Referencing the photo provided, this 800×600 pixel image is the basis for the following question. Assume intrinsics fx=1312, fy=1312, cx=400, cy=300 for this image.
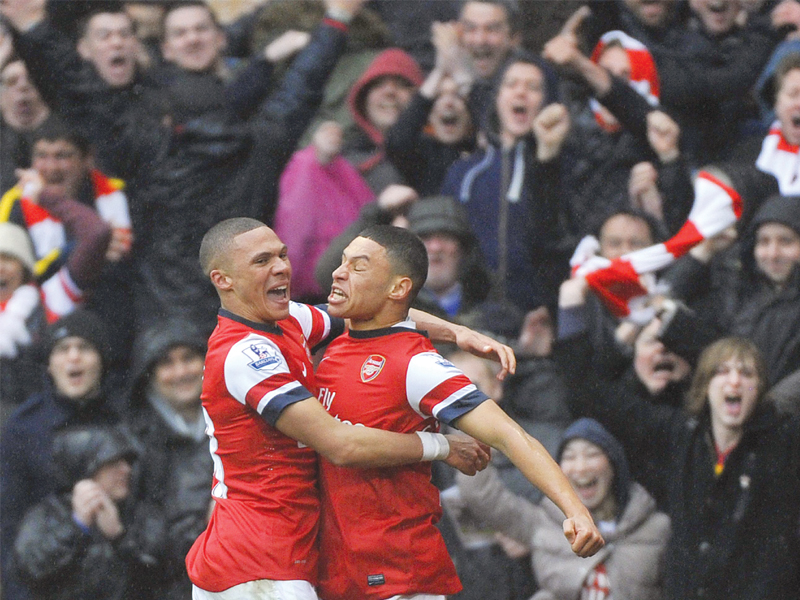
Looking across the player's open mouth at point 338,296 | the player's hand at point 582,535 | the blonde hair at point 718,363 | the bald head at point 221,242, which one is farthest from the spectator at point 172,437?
the player's hand at point 582,535

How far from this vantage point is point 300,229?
6.54 m

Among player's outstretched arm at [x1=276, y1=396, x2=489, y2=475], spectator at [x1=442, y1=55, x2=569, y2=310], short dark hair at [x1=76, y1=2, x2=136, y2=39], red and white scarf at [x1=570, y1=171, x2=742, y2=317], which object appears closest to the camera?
player's outstretched arm at [x1=276, y1=396, x2=489, y2=475]

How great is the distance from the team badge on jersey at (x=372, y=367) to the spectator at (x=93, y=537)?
248 centimetres

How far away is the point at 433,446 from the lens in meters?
4.03

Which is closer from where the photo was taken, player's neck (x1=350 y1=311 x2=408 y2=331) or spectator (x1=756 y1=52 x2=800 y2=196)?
player's neck (x1=350 y1=311 x2=408 y2=331)

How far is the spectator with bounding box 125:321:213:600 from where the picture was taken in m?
6.16

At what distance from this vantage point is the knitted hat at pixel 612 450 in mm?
5926

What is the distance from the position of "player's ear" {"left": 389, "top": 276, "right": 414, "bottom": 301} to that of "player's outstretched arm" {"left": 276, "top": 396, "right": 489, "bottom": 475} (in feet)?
1.47

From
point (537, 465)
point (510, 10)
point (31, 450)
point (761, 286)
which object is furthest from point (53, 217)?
point (537, 465)

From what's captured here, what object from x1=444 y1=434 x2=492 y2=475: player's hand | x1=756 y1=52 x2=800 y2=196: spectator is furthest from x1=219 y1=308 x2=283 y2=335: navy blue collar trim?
x1=756 y1=52 x2=800 y2=196: spectator

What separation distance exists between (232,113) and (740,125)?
8.58 ft

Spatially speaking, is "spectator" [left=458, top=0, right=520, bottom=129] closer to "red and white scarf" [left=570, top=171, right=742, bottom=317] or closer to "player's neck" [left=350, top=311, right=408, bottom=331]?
"red and white scarf" [left=570, top=171, right=742, bottom=317]

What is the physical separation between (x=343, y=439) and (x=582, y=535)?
2.52 feet

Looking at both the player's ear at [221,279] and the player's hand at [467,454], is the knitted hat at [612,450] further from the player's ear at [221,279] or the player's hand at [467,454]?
the player's ear at [221,279]
